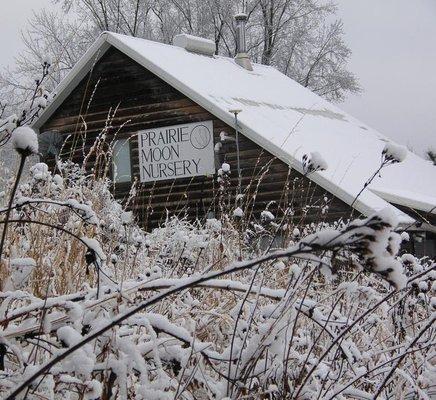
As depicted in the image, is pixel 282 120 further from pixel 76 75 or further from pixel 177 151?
pixel 76 75

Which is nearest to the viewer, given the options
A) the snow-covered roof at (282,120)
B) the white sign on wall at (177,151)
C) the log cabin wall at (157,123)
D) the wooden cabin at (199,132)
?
the snow-covered roof at (282,120)

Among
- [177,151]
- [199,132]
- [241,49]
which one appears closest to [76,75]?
[177,151]

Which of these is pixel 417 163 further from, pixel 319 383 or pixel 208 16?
pixel 319 383

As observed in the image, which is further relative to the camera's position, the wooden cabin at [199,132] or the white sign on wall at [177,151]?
the white sign on wall at [177,151]

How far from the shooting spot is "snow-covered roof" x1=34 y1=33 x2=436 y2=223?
50.4ft

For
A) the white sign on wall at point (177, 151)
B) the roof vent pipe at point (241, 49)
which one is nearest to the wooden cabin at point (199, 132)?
the white sign on wall at point (177, 151)

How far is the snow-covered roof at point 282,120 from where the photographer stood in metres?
15.4

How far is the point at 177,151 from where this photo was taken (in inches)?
714

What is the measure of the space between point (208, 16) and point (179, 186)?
14.4 m

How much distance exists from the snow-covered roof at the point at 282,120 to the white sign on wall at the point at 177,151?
91cm

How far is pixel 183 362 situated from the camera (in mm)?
1854

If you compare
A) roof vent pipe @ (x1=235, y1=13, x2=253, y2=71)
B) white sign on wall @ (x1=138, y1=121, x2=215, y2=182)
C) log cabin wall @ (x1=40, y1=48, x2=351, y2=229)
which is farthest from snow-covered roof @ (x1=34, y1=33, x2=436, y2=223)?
white sign on wall @ (x1=138, y1=121, x2=215, y2=182)

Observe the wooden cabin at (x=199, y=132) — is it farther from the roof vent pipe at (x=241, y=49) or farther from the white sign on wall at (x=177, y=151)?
the roof vent pipe at (x=241, y=49)

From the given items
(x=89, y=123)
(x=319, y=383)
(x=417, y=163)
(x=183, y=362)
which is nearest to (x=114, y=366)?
(x=183, y=362)
